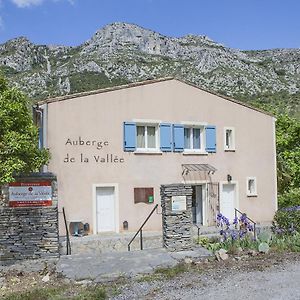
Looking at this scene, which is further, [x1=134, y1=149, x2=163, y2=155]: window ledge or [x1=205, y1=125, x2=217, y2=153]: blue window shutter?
[x1=205, y1=125, x2=217, y2=153]: blue window shutter

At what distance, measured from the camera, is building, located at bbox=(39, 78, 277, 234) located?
1866cm

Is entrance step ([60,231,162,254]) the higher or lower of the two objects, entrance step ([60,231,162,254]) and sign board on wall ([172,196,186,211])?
the lower

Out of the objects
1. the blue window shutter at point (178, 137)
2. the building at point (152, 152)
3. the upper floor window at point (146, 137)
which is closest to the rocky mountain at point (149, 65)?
the building at point (152, 152)

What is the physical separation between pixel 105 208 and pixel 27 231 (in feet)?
23.9

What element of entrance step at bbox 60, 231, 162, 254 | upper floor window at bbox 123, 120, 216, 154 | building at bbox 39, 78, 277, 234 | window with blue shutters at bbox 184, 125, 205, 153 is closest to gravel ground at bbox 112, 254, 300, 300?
entrance step at bbox 60, 231, 162, 254

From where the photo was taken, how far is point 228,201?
22281mm

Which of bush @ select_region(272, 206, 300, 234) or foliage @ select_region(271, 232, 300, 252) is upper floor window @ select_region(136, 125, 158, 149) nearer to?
bush @ select_region(272, 206, 300, 234)

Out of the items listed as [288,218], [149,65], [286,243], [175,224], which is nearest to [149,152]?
[288,218]

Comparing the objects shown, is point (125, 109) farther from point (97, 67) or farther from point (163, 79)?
point (97, 67)

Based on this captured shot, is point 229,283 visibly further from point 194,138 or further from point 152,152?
point 194,138

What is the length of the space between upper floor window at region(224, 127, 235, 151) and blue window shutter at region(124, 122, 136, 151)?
519 cm

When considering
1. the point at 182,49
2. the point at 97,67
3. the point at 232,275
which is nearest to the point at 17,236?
the point at 232,275

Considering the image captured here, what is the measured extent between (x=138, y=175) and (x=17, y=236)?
846cm

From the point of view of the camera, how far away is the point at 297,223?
18.0 meters
